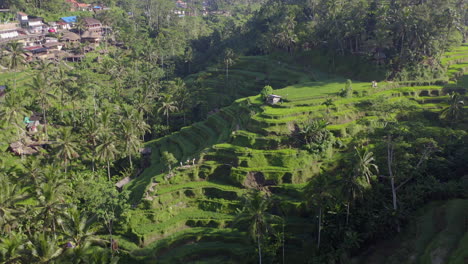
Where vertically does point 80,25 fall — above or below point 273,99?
above

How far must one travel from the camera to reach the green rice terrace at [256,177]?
113ft

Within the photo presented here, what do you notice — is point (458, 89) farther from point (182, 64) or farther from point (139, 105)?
point (182, 64)

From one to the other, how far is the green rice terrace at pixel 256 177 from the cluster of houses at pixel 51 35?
50083mm

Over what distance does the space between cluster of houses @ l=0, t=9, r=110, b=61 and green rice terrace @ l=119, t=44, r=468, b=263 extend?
A: 164 feet

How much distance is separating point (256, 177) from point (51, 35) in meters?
83.5

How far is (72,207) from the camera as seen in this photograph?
34.8 m

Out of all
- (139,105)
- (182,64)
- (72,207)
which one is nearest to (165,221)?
(72,207)

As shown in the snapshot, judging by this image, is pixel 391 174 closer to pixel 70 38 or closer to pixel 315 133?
pixel 315 133

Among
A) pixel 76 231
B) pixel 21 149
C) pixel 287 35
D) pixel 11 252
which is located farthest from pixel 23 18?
pixel 11 252

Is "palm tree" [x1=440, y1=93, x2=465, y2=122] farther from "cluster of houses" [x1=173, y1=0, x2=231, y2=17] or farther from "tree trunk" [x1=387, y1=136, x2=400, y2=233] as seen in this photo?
"cluster of houses" [x1=173, y1=0, x2=231, y2=17]

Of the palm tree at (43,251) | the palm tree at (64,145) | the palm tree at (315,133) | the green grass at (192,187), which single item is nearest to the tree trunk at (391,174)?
the palm tree at (315,133)

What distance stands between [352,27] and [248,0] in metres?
131

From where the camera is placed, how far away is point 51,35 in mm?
100250

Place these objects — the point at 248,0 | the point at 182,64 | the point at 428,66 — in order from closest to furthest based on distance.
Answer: the point at 428,66
the point at 182,64
the point at 248,0
